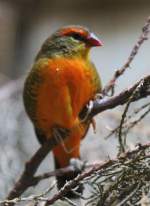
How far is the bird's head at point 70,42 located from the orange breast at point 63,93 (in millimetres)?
89

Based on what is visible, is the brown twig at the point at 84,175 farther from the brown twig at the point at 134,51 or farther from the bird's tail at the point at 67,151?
the bird's tail at the point at 67,151

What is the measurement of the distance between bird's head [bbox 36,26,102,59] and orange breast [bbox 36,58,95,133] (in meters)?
0.09

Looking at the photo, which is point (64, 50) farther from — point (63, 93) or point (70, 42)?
point (63, 93)

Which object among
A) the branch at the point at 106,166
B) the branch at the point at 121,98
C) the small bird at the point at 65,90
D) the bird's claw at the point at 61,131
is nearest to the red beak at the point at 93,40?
the small bird at the point at 65,90

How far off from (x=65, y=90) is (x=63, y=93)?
0.01 meters

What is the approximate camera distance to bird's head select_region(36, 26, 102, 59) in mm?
2018

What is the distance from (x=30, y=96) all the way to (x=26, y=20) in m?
2.80

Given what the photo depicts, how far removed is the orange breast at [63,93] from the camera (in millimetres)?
1873

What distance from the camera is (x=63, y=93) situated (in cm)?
188

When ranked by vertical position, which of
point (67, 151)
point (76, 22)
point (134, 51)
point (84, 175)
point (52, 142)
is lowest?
point (76, 22)

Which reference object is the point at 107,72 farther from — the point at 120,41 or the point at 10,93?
the point at 10,93

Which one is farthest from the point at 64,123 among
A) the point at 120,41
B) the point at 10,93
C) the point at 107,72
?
the point at 120,41

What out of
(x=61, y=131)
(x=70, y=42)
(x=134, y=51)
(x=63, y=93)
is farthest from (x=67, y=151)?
(x=134, y=51)

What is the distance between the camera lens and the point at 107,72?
4086 mm
